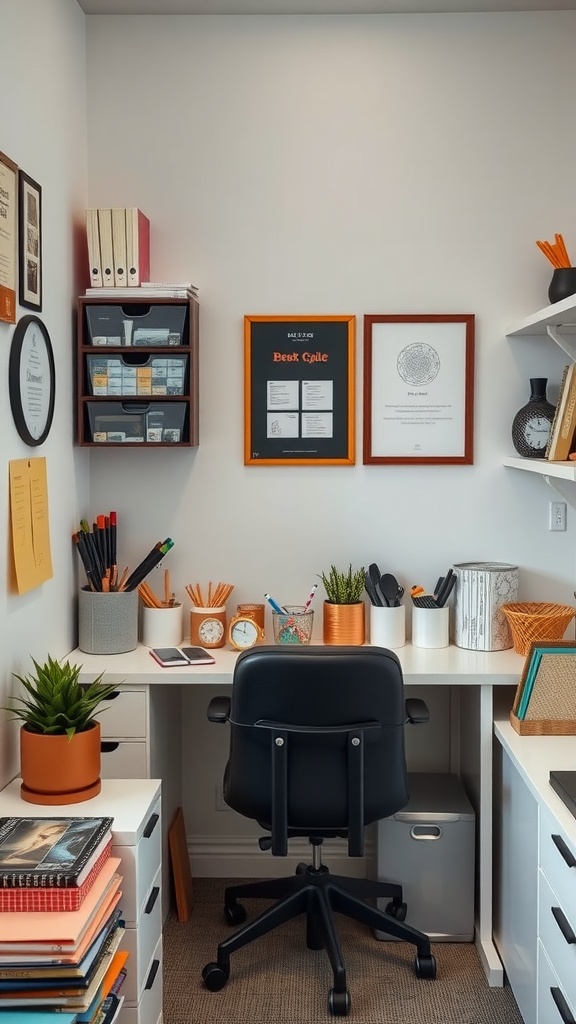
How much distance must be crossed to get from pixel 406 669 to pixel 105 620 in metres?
0.88

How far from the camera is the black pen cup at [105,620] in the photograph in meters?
2.72

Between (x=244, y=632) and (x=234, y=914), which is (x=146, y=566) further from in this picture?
(x=234, y=914)

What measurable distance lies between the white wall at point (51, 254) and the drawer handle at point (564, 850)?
→ 1.22 meters

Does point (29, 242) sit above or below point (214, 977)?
above

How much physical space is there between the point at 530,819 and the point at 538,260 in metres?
1.69

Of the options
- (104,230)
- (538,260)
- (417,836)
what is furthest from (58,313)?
(417,836)

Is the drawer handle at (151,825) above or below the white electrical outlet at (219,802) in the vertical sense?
above

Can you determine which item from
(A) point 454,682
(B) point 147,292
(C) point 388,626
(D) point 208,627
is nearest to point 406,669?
(A) point 454,682

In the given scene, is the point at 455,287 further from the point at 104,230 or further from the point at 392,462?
the point at 104,230

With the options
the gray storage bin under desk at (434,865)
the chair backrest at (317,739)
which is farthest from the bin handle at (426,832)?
the chair backrest at (317,739)

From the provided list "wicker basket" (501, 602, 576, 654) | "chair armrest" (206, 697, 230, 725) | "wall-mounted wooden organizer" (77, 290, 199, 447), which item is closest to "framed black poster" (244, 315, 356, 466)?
"wall-mounted wooden organizer" (77, 290, 199, 447)

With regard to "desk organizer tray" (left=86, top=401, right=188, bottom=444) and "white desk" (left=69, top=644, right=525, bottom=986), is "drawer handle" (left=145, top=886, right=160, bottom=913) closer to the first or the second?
"white desk" (left=69, top=644, right=525, bottom=986)

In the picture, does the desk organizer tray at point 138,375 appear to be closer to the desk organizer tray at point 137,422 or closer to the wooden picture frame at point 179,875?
Result: the desk organizer tray at point 137,422

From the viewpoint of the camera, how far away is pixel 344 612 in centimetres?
284
